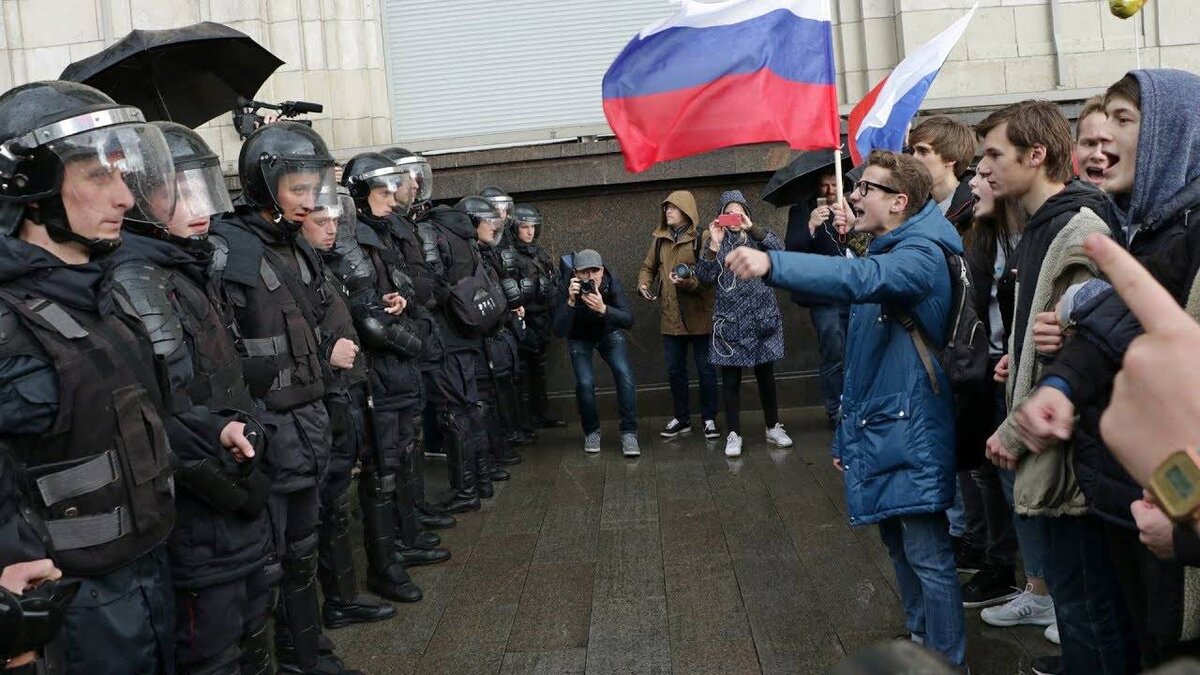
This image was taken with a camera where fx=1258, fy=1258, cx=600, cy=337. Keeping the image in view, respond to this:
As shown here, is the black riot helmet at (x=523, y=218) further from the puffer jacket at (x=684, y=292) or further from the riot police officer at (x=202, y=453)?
the riot police officer at (x=202, y=453)

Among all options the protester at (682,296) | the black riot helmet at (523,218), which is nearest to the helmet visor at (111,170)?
the protester at (682,296)

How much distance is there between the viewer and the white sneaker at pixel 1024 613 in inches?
211

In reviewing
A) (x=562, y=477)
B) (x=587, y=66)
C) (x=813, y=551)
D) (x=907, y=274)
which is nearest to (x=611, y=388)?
(x=562, y=477)

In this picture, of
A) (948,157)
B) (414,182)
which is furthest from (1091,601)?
(414,182)

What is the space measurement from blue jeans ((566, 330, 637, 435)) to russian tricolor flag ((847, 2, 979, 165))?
4238 millimetres

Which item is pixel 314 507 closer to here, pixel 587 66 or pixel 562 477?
pixel 562 477

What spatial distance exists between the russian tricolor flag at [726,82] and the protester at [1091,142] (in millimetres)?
1138

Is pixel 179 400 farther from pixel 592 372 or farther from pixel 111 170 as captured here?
pixel 592 372

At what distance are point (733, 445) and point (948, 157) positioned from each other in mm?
4099

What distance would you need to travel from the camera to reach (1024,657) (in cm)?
498

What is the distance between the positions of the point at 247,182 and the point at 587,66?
29.7ft

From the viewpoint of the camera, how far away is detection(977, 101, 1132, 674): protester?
12.3 ft

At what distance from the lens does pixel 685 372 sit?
10.7 metres

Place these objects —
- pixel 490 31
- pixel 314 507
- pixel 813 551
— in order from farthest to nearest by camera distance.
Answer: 1. pixel 490 31
2. pixel 813 551
3. pixel 314 507
